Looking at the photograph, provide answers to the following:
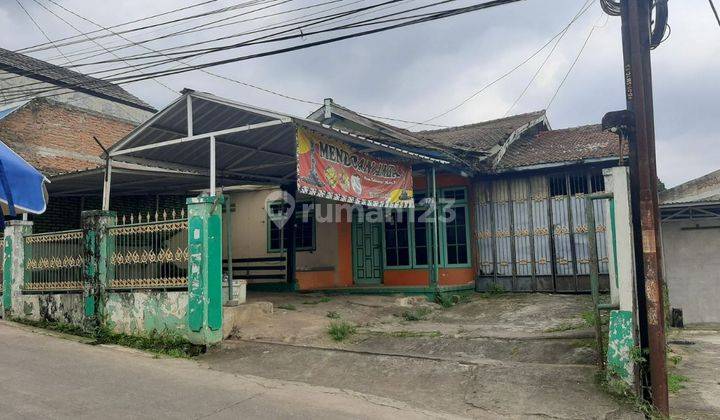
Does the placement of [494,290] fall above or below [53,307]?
below

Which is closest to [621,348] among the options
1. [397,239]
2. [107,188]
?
[397,239]

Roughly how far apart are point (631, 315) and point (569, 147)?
7866mm

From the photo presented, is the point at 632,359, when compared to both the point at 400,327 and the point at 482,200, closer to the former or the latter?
the point at 400,327

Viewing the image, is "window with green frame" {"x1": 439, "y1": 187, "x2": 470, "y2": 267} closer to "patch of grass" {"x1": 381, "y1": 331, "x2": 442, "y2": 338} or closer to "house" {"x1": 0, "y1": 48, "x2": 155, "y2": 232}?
"patch of grass" {"x1": 381, "y1": 331, "x2": 442, "y2": 338}

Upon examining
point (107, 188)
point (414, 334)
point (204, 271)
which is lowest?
point (414, 334)

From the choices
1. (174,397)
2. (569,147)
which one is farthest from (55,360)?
(569,147)

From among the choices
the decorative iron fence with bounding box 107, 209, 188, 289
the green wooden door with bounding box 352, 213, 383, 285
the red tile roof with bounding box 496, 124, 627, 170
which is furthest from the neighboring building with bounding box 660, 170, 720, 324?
the decorative iron fence with bounding box 107, 209, 188, 289

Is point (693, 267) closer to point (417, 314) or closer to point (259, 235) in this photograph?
point (417, 314)

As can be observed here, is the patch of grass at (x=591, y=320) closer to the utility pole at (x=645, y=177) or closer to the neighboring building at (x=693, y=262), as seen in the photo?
the utility pole at (x=645, y=177)

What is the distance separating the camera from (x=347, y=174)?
9.16 metres

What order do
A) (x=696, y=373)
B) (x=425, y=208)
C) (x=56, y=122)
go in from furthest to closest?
(x=56, y=122)
(x=425, y=208)
(x=696, y=373)

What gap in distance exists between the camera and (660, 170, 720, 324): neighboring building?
42.1 feet

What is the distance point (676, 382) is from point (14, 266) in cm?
1043

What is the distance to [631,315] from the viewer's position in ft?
18.4
